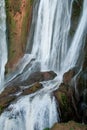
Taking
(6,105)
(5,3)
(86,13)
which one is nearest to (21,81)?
(6,105)

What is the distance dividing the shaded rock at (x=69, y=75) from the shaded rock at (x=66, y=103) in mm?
561

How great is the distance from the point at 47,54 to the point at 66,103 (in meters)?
4.05

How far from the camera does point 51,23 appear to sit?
56.6ft

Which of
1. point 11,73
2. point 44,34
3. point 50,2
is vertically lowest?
point 11,73

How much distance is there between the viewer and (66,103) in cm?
1316

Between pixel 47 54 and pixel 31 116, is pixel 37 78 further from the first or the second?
pixel 31 116

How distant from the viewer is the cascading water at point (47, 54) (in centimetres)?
1281

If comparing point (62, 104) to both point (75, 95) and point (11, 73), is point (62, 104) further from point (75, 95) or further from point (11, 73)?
point (11, 73)

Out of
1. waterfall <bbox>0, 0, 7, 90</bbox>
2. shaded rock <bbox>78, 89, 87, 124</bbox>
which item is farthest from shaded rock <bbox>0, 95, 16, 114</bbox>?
waterfall <bbox>0, 0, 7, 90</bbox>

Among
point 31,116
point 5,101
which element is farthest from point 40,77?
point 31,116

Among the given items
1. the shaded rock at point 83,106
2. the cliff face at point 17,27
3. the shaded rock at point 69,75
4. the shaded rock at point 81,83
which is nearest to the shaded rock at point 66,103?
the shaded rock at point 83,106

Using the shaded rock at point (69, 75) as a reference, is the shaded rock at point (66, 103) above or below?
below

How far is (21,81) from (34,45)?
282 centimetres

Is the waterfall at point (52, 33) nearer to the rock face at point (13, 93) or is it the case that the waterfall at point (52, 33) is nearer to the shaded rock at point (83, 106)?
the rock face at point (13, 93)
